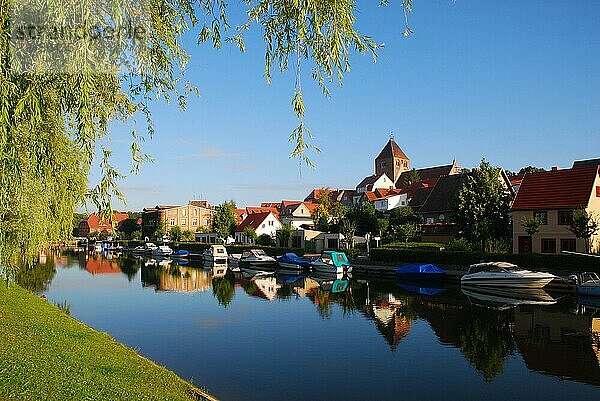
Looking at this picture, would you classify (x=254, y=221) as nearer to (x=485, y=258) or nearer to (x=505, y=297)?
(x=485, y=258)

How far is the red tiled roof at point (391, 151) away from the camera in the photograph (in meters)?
142

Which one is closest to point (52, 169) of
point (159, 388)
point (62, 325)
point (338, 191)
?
point (159, 388)

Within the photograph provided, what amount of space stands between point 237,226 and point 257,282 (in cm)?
4881

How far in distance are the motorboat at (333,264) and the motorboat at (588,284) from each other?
764 inches

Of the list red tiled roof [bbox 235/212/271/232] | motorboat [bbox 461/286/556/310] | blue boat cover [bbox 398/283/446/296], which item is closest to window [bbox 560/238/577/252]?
motorboat [bbox 461/286/556/310]

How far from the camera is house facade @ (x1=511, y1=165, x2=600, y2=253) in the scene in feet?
129

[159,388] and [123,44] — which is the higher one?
[123,44]

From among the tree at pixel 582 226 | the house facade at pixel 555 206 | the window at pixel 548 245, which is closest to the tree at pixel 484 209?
the house facade at pixel 555 206

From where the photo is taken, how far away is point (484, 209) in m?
44.6

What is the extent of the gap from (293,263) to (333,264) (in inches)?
293

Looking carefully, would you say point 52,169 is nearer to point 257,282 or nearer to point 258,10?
point 258,10

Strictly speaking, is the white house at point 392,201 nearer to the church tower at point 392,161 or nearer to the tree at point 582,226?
the tree at point 582,226

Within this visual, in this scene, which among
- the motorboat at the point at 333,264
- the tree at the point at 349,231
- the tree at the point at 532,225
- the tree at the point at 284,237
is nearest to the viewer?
the tree at the point at 532,225

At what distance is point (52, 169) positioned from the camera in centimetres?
809
